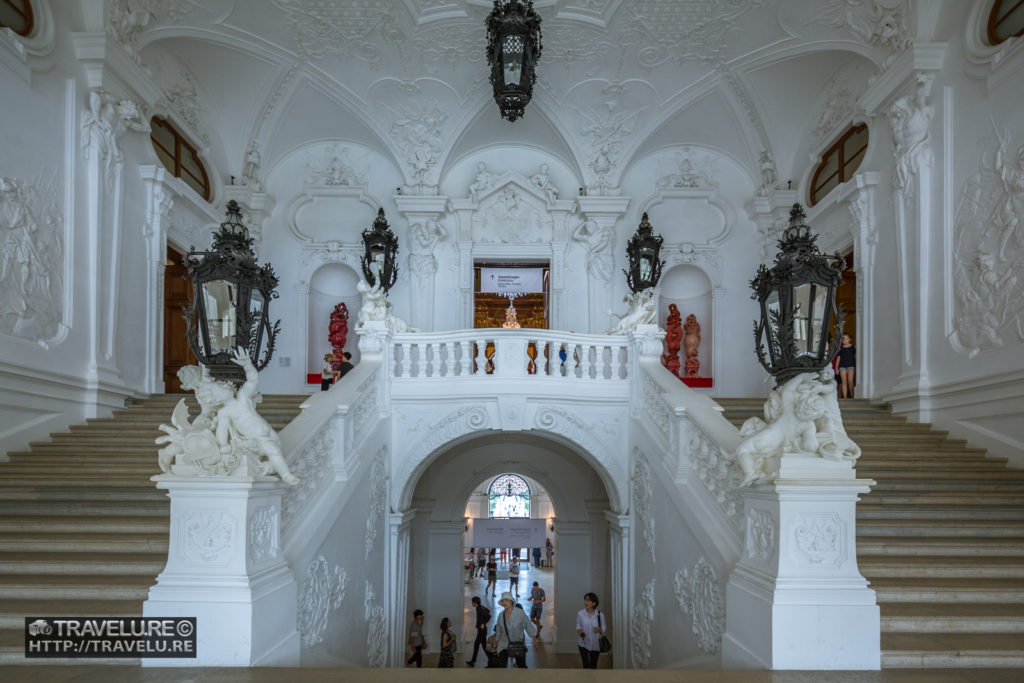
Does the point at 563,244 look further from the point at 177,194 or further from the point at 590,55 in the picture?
the point at 177,194

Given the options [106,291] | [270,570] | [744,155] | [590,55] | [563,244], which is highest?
[590,55]

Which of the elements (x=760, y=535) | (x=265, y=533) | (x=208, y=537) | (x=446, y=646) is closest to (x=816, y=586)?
(x=760, y=535)

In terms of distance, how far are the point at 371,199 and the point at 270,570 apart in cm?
1059

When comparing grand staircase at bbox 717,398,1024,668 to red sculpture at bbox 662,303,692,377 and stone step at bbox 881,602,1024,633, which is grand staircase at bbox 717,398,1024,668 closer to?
stone step at bbox 881,602,1024,633

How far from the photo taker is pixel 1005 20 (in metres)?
8.08

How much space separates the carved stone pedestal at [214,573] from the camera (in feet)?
13.5

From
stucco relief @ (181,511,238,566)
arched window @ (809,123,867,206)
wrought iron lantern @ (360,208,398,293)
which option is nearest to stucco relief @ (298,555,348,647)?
stucco relief @ (181,511,238,566)

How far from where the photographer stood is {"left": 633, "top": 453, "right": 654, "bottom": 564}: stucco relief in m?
7.96

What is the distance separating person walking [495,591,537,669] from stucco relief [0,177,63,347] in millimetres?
6398

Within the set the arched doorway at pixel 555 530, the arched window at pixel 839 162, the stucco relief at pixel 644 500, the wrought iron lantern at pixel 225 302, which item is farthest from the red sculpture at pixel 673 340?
the wrought iron lantern at pixel 225 302

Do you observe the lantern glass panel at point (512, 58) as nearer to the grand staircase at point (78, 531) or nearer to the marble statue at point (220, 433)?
the marble statue at point (220, 433)

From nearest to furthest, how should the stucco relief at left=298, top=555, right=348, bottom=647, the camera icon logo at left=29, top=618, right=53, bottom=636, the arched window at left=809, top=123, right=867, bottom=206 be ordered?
the camera icon logo at left=29, top=618, right=53, bottom=636
the stucco relief at left=298, top=555, right=348, bottom=647
the arched window at left=809, top=123, right=867, bottom=206

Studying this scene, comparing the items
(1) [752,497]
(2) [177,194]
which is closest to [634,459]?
(1) [752,497]

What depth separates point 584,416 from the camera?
9453 millimetres
